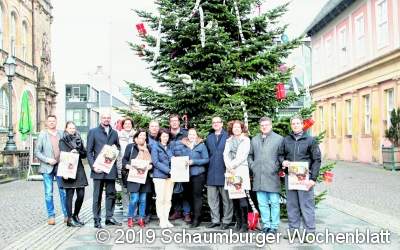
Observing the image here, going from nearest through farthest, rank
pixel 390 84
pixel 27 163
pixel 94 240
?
pixel 94 240, pixel 27 163, pixel 390 84

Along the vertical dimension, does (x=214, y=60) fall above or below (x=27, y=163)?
above

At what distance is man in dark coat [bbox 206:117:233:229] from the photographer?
9055 mm

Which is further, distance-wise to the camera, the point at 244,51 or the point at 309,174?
the point at 244,51

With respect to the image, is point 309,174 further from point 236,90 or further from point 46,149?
point 46,149

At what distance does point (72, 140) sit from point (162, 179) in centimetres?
179

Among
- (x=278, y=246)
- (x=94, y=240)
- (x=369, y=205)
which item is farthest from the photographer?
(x=369, y=205)

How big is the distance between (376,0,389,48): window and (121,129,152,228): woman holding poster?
71.9 feet

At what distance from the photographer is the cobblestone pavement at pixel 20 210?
9195 mm

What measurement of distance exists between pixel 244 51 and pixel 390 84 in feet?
65.6

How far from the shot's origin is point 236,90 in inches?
402

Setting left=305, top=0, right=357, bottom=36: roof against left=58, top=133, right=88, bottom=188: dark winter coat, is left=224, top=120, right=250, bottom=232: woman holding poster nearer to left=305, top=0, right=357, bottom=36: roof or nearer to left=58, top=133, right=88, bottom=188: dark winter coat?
left=58, top=133, right=88, bottom=188: dark winter coat

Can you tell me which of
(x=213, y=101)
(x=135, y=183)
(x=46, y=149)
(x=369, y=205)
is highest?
(x=213, y=101)

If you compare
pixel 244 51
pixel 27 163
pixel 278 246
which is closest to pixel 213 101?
pixel 244 51

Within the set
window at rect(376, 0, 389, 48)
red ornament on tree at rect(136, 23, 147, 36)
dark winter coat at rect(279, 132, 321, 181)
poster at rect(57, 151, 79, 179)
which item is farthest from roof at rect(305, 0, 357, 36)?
dark winter coat at rect(279, 132, 321, 181)
